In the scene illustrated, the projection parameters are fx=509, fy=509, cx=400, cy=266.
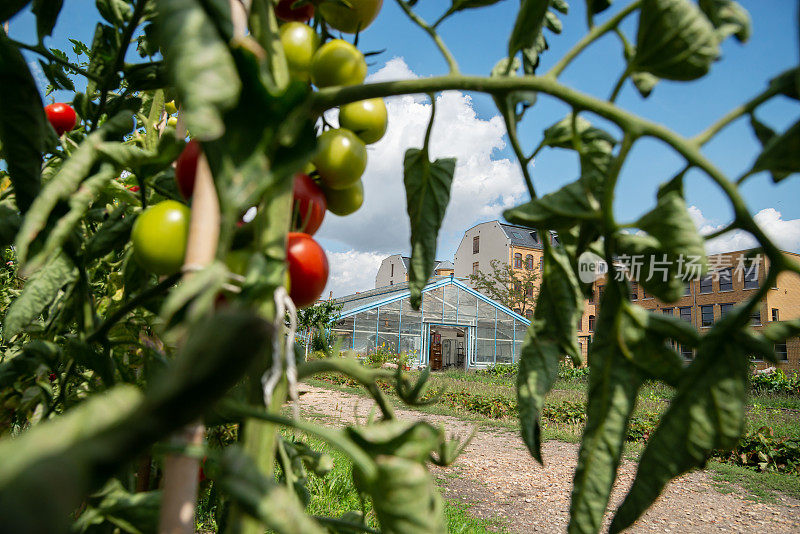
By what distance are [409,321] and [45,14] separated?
15.4 metres

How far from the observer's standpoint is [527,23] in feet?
1.50

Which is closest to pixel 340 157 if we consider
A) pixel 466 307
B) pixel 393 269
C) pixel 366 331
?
pixel 366 331

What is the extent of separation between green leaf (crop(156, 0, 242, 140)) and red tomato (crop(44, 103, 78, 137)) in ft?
3.01

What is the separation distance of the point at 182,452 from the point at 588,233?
1.37 ft

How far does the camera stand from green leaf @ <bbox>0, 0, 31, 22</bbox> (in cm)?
41

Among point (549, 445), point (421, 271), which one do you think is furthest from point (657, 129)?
point (549, 445)

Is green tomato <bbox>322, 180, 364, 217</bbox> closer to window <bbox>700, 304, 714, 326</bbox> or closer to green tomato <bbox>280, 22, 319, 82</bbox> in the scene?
green tomato <bbox>280, 22, 319, 82</bbox>

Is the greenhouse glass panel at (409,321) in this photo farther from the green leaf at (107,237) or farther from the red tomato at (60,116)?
the green leaf at (107,237)

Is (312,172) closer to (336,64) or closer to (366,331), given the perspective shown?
(336,64)

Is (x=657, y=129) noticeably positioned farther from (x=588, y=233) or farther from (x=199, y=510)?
(x=199, y=510)

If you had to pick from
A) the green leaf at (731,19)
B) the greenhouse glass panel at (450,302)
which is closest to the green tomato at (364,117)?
the green leaf at (731,19)

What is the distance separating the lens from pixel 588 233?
522 mm

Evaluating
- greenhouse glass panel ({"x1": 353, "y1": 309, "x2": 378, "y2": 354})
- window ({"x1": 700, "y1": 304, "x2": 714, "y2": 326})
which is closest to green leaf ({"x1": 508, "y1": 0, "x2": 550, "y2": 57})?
greenhouse glass panel ({"x1": 353, "y1": 309, "x2": 378, "y2": 354})

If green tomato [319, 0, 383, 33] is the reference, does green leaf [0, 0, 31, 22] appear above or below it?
below
